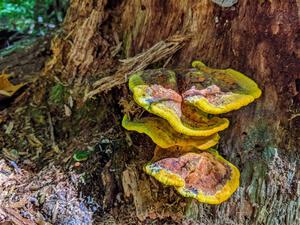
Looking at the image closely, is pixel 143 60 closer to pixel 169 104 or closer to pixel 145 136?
pixel 145 136

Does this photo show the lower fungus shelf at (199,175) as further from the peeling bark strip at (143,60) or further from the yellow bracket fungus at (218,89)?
the peeling bark strip at (143,60)

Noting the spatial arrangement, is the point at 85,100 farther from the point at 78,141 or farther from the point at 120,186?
the point at 120,186

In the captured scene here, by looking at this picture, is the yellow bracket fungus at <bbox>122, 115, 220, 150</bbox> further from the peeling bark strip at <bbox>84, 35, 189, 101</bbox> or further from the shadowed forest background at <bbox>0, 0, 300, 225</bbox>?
the peeling bark strip at <bbox>84, 35, 189, 101</bbox>

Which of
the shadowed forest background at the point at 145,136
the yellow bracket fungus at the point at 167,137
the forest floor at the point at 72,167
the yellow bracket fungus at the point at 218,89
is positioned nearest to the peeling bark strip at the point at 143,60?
the shadowed forest background at the point at 145,136

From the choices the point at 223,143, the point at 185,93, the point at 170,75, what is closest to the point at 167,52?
the point at 170,75

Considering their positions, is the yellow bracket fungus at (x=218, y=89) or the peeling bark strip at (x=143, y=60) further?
the peeling bark strip at (x=143, y=60)
